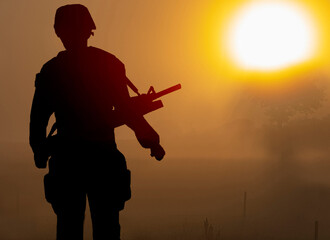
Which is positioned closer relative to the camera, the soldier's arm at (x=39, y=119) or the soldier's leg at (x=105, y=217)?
the soldier's leg at (x=105, y=217)

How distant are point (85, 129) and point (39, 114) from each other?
736mm

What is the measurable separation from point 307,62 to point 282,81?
15.3 m

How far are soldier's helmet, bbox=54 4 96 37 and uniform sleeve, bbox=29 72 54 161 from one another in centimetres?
66

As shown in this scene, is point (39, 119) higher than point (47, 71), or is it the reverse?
point (47, 71)

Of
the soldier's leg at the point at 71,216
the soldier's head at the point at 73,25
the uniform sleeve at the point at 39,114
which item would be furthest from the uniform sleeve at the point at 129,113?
the soldier's leg at the point at 71,216

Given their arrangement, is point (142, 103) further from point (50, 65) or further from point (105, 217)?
point (105, 217)

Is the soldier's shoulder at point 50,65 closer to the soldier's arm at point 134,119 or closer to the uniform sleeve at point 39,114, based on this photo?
the uniform sleeve at point 39,114

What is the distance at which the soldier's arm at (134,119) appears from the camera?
23.8 ft

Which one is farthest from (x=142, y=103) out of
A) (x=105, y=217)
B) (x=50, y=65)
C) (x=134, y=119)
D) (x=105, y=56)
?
(x=105, y=217)

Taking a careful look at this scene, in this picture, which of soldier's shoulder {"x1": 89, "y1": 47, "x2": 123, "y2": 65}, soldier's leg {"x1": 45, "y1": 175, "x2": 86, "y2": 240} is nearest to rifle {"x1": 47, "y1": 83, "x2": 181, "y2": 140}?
soldier's shoulder {"x1": 89, "y1": 47, "x2": 123, "y2": 65}

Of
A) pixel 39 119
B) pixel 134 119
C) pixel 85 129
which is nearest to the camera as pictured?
pixel 85 129

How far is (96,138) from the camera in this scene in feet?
23.6

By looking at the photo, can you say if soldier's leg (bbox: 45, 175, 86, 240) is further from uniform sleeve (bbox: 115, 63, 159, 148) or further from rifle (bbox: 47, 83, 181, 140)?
uniform sleeve (bbox: 115, 63, 159, 148)

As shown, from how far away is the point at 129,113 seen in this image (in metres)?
7.25
